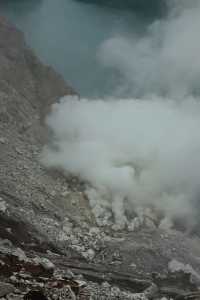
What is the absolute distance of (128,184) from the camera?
483 feet

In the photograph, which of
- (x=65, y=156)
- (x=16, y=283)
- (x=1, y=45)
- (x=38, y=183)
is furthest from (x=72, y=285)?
(x=1, y=45)

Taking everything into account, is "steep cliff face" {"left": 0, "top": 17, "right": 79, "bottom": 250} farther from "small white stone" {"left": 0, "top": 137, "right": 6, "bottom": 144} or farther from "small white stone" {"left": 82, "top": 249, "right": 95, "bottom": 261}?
"small white stone" {"left": 82, "top": 249, "right": 95, "bottom": 261}

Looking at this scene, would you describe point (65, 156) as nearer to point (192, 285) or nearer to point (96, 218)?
point (96, 218)

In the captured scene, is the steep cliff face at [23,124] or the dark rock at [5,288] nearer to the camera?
the dark rock at [5,288]

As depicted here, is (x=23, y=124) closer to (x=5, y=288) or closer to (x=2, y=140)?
(x=2, y=140)

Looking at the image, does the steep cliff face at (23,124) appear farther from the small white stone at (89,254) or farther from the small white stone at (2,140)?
the small white stone at (89,254)

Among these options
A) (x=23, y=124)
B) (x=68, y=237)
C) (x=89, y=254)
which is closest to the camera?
(x=89, y=254)

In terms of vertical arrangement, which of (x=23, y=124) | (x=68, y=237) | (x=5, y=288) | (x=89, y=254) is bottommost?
(x=5, y=288)

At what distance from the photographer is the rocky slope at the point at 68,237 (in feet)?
277

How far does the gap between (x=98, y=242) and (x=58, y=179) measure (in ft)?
88.2

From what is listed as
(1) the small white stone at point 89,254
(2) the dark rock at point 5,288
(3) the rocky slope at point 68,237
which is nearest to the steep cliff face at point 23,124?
(3) the rocky slope at point 68,237

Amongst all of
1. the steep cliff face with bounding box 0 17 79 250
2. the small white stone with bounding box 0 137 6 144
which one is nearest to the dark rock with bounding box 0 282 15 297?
the steep cliff face with bounding box 0 17 79 250

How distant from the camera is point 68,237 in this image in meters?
96.8

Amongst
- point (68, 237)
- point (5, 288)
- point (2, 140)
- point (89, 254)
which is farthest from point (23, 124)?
point (5, 288)
